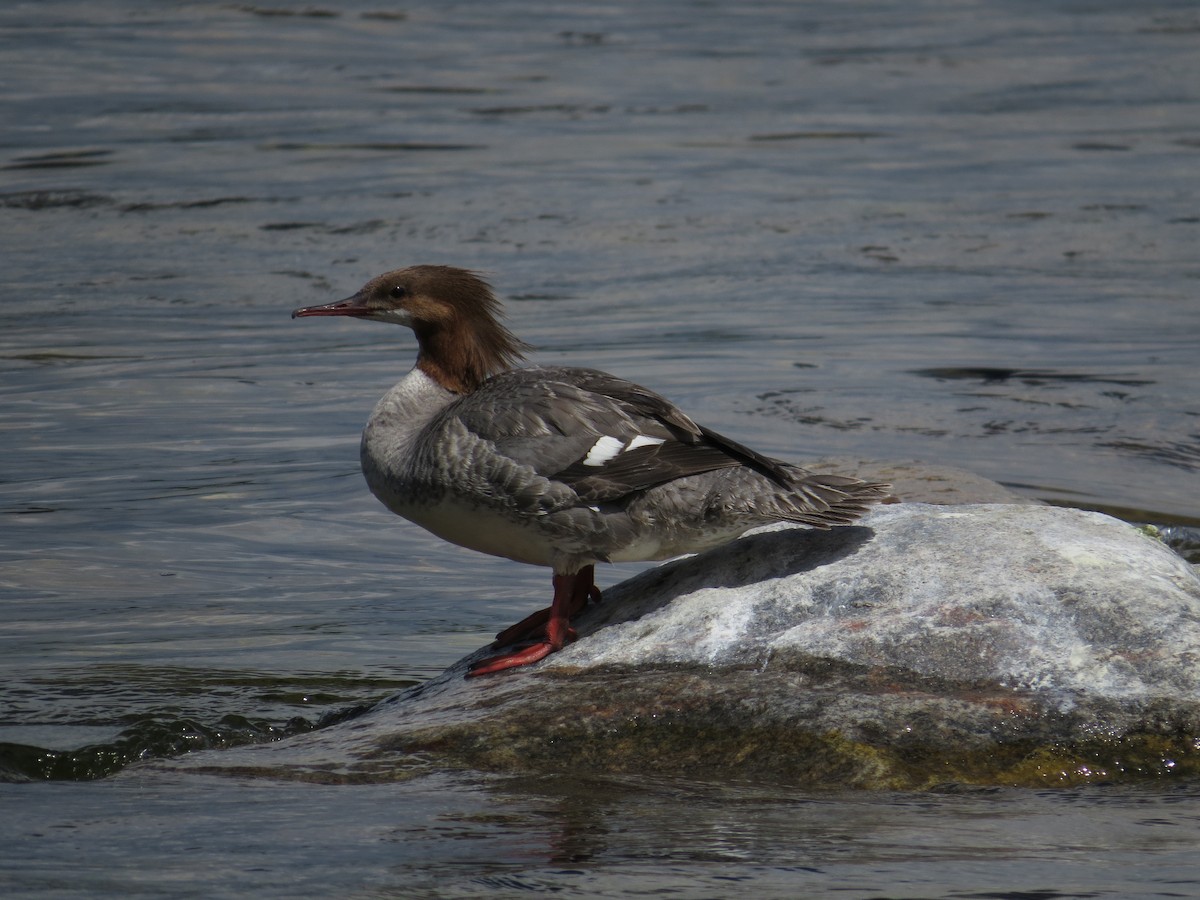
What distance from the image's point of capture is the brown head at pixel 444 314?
18.5 feet

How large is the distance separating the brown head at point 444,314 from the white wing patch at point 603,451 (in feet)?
2.56

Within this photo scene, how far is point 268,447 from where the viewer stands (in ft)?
30.9

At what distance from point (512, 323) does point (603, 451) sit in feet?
23.1

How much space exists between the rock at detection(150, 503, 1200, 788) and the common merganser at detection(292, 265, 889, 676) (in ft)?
0.56

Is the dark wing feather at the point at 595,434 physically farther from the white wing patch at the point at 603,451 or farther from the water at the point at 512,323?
the water at the point at 512,323

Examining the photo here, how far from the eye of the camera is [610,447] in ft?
16.5

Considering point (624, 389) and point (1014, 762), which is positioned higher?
point (624, 389)

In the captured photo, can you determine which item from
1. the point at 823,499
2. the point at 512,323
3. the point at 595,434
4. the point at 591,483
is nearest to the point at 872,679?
the point at 823,499

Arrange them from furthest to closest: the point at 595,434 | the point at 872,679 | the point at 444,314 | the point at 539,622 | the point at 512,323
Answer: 1. the point at 512,323
2. the point at 444,314
3. the point at 539,622
4. the point at 595,434
5. the point at 872,679

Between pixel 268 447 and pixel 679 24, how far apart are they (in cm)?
1524

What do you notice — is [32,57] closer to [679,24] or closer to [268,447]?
[679,24]

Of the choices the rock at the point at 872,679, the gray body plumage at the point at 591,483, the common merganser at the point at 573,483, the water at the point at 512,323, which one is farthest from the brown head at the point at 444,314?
the water at the point at 512,323

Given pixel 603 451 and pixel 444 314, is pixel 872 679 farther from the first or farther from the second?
pixel 444 314

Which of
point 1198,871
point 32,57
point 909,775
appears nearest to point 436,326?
point 909,775
